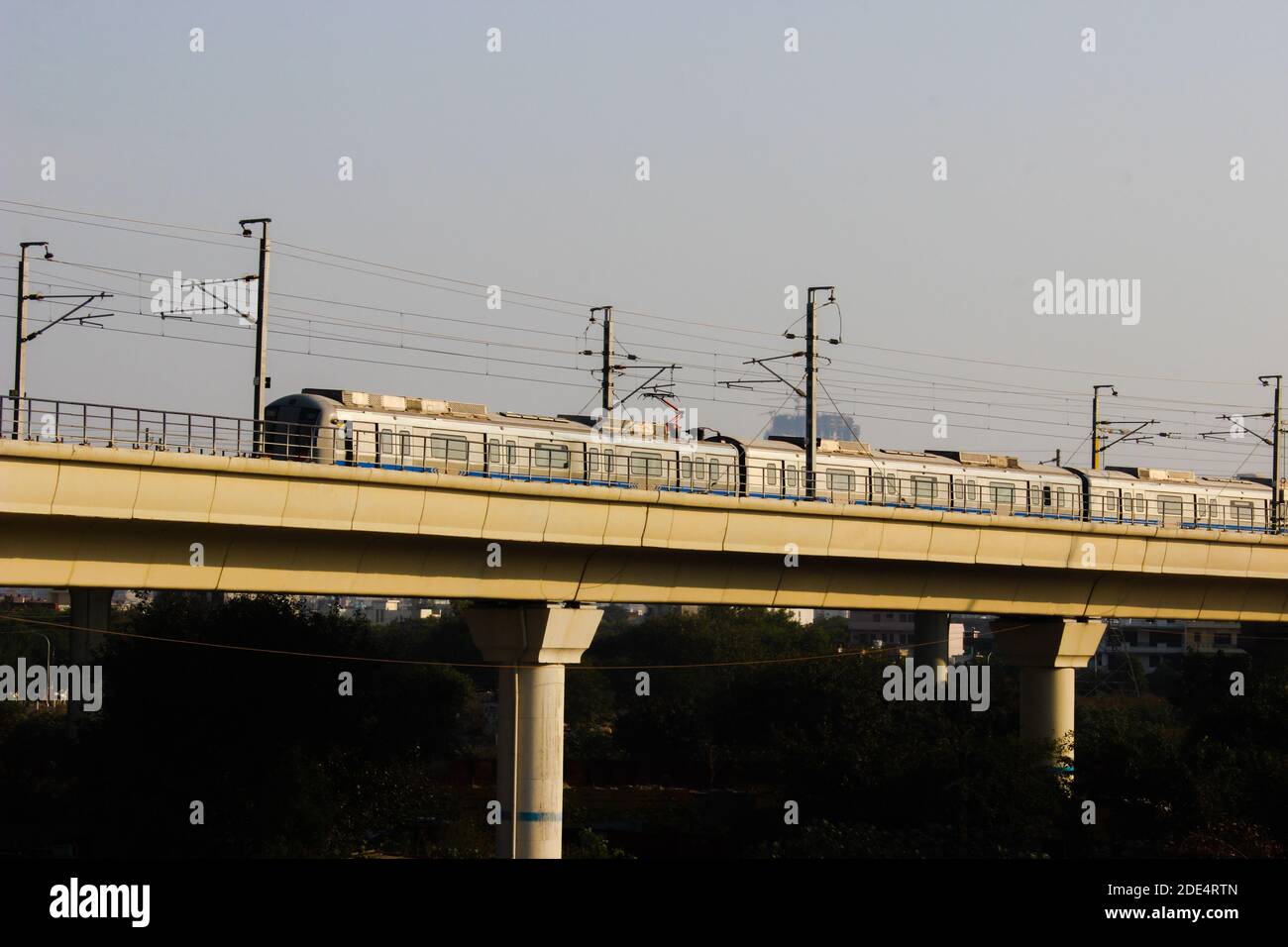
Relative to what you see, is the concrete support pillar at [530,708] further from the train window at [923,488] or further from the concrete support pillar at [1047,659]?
the train window at [923,488]

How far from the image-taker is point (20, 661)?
235 ft

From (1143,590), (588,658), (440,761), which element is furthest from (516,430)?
(588,658)

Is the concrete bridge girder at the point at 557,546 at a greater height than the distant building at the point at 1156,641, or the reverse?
the concrete bridge girder at the point at 557,546

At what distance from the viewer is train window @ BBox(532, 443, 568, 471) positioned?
41219 millimetres

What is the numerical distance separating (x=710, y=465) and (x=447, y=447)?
9386 millimetres

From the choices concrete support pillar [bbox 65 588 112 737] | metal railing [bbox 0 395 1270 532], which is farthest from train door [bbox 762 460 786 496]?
concrete support pillar [bbox 65 588 112 737]

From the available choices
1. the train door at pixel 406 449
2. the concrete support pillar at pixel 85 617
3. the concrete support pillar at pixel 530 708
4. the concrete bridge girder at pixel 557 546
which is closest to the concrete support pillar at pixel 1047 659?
the concrete bridge girder at pixel 557 546

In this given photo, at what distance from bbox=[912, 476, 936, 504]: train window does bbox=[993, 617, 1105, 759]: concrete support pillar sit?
18.1 feet

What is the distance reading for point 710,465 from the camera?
45281mm

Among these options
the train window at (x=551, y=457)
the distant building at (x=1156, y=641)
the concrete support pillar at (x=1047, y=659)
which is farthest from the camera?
the distant building at (x=1156, y=641)

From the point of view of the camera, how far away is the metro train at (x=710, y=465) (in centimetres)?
3847

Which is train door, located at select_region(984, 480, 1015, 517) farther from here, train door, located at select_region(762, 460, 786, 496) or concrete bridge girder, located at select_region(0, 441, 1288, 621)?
train door, located at select_region(762, 460, 786, 496)

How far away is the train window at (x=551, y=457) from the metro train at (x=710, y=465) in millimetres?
29

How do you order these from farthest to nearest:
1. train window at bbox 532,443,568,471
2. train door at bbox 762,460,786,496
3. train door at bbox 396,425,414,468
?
train door at bbox 762,460,786,496
train window at bbox 532,443,568,471
train door at bbox 396,425,414,468
